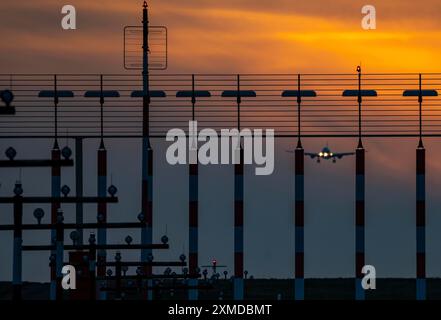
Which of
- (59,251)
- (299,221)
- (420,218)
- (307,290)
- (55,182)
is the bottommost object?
(307,290)

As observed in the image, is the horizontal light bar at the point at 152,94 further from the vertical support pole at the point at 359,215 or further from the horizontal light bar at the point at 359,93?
the vertical support pole at the point at 359,215

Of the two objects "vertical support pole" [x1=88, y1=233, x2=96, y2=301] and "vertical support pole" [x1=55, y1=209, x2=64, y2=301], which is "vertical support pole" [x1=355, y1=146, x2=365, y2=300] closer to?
"vertical support pole" [x1=88, y1=233, x2=96, y2=301]

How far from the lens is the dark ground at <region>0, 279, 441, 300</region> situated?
381 feet

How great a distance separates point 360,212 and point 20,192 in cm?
2725

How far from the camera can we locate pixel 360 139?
9288 centimetres

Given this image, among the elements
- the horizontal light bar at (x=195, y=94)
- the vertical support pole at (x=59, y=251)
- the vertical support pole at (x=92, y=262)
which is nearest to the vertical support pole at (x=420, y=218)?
the horizontal light bar at (x=195, y=94)

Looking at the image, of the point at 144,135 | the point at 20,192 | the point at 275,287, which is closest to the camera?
the point at 20,192

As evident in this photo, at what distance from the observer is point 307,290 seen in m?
125

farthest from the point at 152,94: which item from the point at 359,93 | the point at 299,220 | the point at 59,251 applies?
the point at 59,251

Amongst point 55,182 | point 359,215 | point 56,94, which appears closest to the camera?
point 359,215

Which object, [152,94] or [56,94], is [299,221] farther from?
[56,94]
